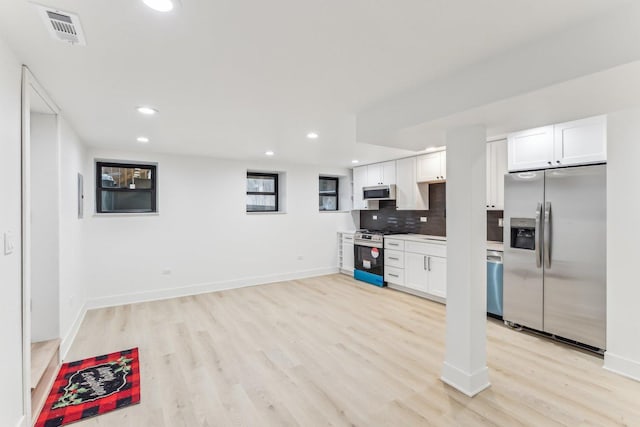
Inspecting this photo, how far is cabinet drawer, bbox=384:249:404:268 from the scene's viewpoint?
5.16 meters

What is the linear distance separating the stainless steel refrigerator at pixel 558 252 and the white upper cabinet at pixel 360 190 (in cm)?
301

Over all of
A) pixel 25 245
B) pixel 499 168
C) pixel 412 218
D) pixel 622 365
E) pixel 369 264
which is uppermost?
pixel 499 168

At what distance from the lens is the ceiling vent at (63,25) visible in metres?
1.44

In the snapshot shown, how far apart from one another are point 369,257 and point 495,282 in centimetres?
233

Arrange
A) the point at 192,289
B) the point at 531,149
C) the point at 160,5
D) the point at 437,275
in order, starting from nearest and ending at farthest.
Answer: the point at 160,5
the point at 531,149
the point at 437,275
the point at 192,289

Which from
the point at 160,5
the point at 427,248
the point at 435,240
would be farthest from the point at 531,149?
the point at 160,5

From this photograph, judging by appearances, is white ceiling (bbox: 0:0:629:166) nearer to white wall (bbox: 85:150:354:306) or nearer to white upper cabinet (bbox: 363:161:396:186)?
white wall (bbox: 85:150:354:306)

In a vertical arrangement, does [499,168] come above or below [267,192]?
above

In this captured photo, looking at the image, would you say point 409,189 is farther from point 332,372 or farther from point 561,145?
point 332,372

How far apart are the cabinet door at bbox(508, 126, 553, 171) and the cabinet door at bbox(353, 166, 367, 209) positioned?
3.07 meters

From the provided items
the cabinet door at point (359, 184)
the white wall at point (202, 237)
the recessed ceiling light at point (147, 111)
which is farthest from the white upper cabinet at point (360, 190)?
the recessed ceiling light at point (147, 111)

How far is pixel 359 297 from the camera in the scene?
4.92 meters

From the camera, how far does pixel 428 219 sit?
5.45 meters

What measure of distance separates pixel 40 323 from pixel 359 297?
3785 mm
